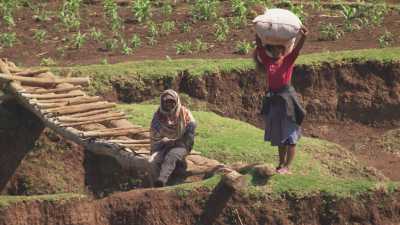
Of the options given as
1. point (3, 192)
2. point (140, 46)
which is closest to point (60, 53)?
point (140, 46)

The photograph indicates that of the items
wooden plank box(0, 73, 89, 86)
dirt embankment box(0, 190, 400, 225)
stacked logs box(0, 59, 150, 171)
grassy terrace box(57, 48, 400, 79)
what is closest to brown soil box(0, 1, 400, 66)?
grassy terrace box(57, 48, 400, 79)

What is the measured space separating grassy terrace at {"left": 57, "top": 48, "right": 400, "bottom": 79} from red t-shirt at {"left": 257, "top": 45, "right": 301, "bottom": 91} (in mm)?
4238

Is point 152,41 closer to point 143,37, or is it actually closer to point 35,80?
point 143,37

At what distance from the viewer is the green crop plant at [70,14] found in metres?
15.0

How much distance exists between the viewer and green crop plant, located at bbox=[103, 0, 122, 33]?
14.8 metres

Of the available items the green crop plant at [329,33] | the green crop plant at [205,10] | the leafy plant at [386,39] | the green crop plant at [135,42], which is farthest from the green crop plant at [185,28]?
the leafy plant at [386,39]

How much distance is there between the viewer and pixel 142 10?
15.1 m

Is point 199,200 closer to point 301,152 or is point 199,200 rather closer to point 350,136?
point 301,152

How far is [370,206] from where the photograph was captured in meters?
7.55

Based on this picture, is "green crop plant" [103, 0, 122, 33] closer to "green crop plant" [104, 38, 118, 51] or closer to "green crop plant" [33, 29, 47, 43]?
"green crop plant" [104, 38, 118, 51]

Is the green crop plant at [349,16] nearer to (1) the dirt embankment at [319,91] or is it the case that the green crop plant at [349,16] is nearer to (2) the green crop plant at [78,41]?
(1) the dirt embankment at [319,91]

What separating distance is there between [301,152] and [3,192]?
10.0 ft

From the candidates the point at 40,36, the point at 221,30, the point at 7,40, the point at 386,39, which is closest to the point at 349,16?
the point at 386,39

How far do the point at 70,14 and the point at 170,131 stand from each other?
711 centimetres
